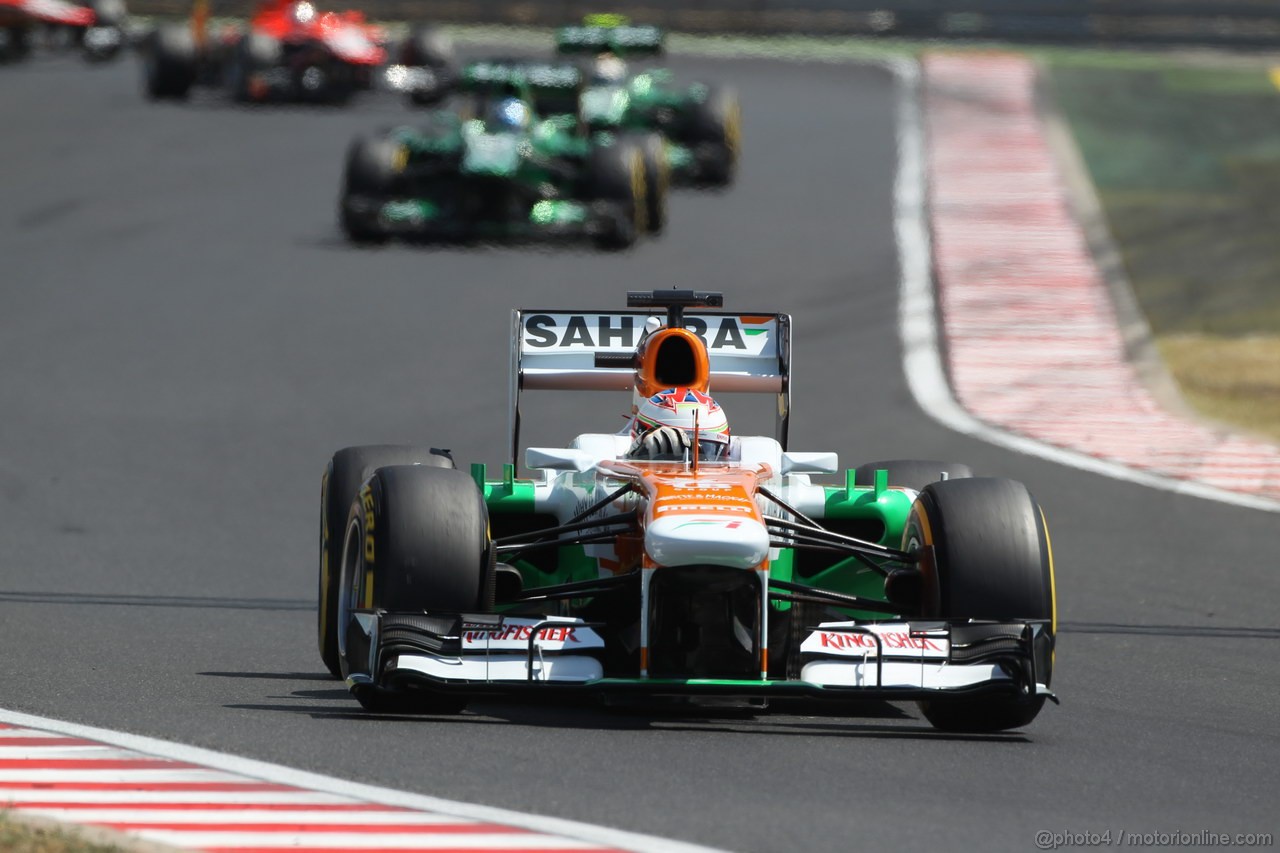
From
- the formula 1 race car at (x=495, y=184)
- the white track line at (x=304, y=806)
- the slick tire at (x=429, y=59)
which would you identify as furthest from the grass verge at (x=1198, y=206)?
the white track line at (x=304, y=806)

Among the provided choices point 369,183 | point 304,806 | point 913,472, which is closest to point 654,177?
point 369,183

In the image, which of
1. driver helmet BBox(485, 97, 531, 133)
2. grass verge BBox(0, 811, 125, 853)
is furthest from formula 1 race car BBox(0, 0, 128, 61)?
grass verge BBox(0, 811, 125, 853)

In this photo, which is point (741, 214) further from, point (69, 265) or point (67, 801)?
point (67, 801)

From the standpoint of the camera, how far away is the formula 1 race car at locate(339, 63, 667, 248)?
22531 mm

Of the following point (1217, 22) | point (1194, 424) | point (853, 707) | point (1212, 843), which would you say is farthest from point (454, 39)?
point (1212, 843)

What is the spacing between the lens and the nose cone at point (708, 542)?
25.4ft

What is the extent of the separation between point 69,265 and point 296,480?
8.79m

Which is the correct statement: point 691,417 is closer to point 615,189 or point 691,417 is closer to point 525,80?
point 615,189

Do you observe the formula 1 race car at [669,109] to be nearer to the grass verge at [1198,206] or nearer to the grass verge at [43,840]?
the grass verge at [1198,206]

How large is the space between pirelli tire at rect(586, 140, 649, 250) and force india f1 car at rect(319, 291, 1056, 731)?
13647mm

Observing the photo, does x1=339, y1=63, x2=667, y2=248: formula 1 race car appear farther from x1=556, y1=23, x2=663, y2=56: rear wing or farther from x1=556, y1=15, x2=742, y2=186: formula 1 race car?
x1=556, y1=23, x2=663, y2=56: rear wing

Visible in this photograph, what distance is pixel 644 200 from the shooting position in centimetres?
2356

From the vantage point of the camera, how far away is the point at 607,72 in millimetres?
27156

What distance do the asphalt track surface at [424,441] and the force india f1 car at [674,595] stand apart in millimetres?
199
